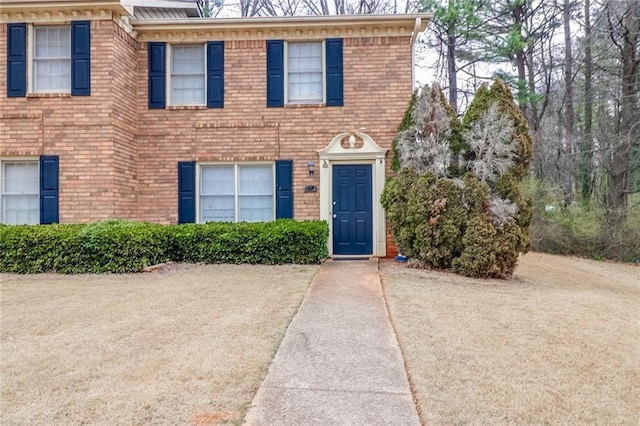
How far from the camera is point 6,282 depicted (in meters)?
7.33

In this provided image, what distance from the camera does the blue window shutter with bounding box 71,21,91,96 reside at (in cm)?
920

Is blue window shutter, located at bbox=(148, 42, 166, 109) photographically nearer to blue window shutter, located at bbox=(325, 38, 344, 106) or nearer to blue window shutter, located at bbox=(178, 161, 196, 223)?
blue window shutter, located at bbox=(178, 161, 196, 223)

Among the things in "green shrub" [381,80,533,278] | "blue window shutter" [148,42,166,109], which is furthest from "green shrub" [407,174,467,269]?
"blue window shutter" [148,42,166,109]

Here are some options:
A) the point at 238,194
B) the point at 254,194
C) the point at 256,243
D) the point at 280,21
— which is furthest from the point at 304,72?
the point at 256,243

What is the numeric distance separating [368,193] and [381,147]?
103 centimetres

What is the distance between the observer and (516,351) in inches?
156

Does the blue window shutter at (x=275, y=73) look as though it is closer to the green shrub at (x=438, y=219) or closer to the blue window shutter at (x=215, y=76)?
the blue window shutter at (x=215, y=76)

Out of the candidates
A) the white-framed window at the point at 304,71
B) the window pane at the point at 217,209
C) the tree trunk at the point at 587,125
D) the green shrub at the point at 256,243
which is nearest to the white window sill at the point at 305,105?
the white-framed window at the point at 304,71

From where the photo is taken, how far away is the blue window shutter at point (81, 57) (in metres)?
9.20

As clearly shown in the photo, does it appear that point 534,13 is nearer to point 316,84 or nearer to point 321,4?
point 321,4

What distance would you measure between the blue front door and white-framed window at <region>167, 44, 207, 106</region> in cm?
352

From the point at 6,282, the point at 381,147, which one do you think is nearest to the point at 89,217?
the point at 6,282

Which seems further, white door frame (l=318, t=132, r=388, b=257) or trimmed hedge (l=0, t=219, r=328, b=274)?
white door frame (l=318, t=132, r=388, b=257)

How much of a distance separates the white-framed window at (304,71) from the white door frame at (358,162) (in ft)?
4.06
